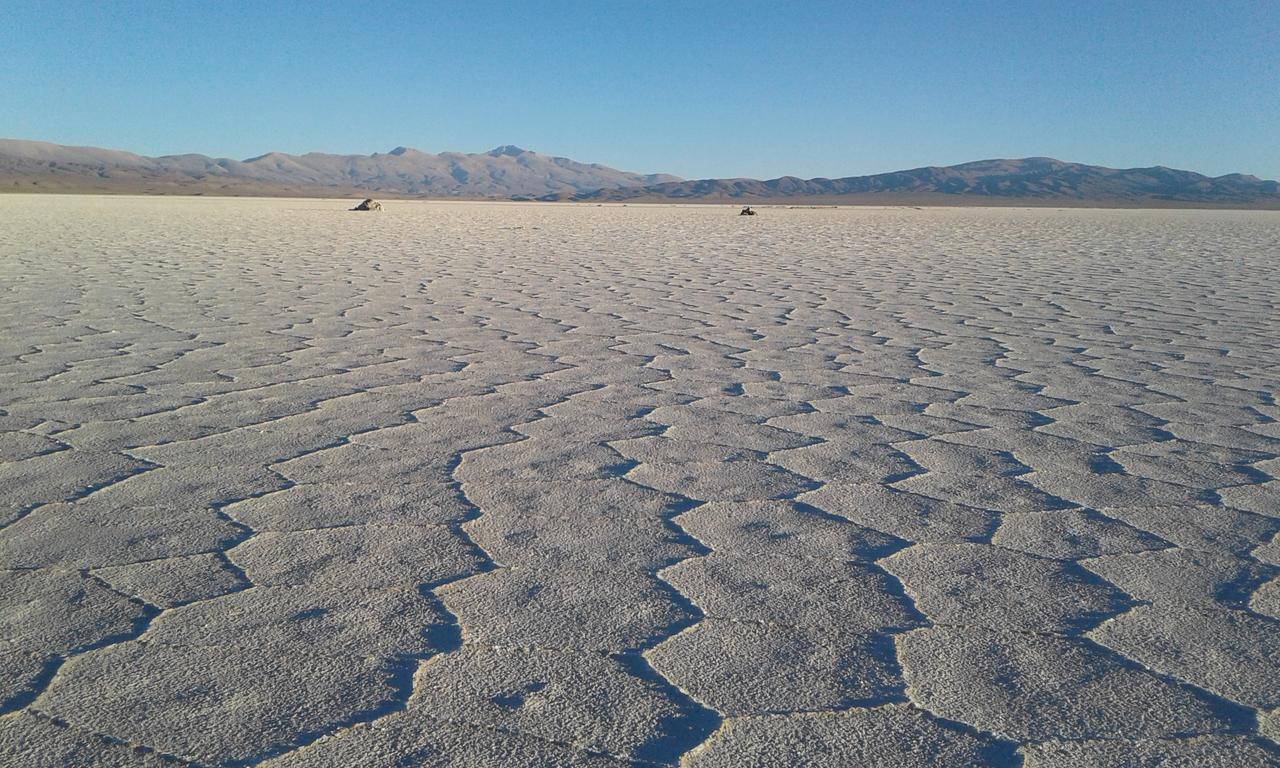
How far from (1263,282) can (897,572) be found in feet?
22.9

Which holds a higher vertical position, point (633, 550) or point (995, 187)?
point (633, 550)

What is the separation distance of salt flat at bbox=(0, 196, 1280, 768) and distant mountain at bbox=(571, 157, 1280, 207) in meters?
96.3

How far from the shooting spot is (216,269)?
7.38 meters

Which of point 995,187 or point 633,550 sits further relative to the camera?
point 995,187

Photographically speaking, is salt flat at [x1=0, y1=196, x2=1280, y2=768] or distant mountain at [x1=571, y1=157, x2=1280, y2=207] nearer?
salt flat at [x1=0, y1=196, x2=1280, y2=768]

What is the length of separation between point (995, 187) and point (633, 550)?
12195cm

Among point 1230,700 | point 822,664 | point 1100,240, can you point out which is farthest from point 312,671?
point 1100,240

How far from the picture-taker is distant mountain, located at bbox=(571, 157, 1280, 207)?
340ft

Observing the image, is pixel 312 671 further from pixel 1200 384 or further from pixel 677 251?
pixel 677 251

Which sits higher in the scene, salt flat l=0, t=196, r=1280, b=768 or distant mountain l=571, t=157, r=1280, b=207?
salt flat l=0, t=196, r=1280, b=768

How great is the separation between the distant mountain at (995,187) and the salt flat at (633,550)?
9635cm

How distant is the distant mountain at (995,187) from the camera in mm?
103688

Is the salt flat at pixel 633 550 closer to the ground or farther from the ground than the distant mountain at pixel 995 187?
farther from the ground

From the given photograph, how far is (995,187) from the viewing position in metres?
115
